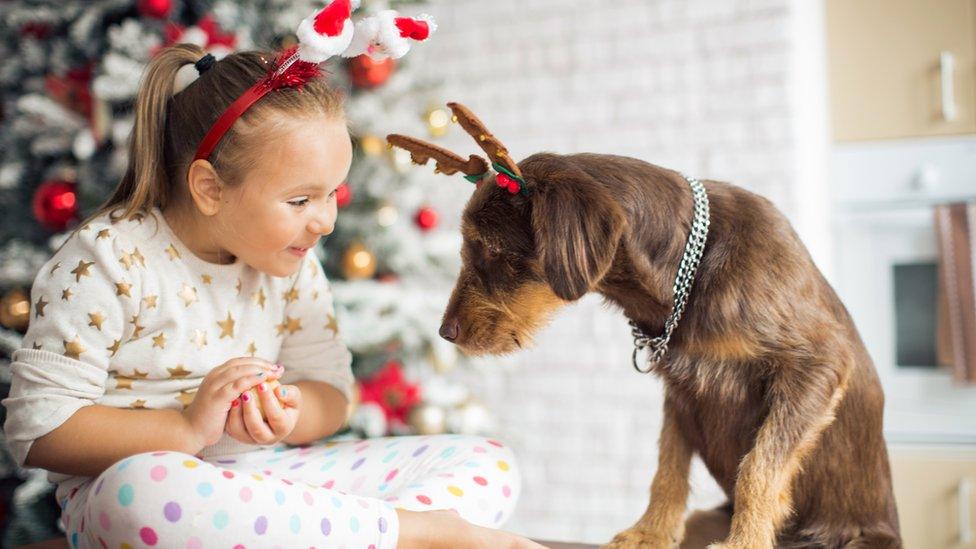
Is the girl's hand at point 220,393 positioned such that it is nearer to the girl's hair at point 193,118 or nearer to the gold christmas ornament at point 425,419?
the girl's hair at point 193,118

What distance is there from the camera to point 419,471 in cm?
140

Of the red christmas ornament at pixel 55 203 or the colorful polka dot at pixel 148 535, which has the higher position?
the red christmas ornament at pixel 55 203

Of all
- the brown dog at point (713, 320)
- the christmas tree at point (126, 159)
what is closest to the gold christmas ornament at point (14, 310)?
the christmas tree at point (126, 159)

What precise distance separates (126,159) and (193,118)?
86 centimetres

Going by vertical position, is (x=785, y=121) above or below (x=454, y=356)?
above

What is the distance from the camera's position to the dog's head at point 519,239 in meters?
1.05

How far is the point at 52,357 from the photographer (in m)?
1.20

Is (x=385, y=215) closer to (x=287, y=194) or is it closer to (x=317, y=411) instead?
(x=317, y=411)

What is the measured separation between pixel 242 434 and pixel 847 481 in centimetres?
85

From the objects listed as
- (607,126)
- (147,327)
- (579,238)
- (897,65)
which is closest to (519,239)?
(579,238)

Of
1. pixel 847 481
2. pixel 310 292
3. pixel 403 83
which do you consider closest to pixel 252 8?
pixel 403 83

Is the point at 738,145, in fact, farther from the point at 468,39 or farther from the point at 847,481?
the point at 847,481

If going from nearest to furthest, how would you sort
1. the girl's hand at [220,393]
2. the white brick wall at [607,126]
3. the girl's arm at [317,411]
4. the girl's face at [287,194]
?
the girl's hand at [220,393]
the girl's face at [287,194]
the girl's arm at [317,411]
the white brick wall at [607,126]

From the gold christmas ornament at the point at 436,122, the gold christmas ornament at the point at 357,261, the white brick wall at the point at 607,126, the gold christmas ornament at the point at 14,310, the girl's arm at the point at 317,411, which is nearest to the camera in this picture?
the girl's arm at the point at 317,411
